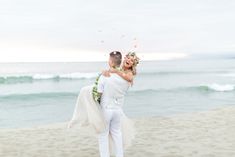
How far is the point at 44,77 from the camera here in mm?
41625

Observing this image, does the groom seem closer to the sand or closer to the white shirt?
the white shirt

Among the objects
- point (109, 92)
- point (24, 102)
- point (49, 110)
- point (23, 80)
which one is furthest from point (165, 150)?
point (23, 80)

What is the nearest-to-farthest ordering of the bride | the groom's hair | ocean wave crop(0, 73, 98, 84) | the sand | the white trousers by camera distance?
the groom's hair < the bride < the white trousers < the sand < ocean wave crop(0, 73, 98, 84)

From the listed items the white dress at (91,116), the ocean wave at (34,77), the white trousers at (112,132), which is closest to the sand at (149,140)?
the white dress at (91,116)

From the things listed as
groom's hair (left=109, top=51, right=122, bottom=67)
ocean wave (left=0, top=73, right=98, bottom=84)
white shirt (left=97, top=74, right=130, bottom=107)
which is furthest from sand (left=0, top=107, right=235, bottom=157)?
ocean wave (left=0, top=73, right=98, bottom=84)

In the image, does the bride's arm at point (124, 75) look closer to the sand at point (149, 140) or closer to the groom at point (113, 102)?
the groom at point (113, 102)

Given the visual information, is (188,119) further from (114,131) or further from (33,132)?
(114,131)

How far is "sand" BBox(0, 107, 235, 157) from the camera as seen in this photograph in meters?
7.59

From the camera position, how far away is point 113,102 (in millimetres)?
5750

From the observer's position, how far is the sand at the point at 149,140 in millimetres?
7594

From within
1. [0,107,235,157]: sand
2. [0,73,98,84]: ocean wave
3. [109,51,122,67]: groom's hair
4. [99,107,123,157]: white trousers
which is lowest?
[0,73,98,84]: ocean wave

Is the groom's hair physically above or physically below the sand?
above

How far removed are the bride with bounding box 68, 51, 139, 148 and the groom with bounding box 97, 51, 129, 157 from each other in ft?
0.26

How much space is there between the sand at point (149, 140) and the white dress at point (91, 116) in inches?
40.9
